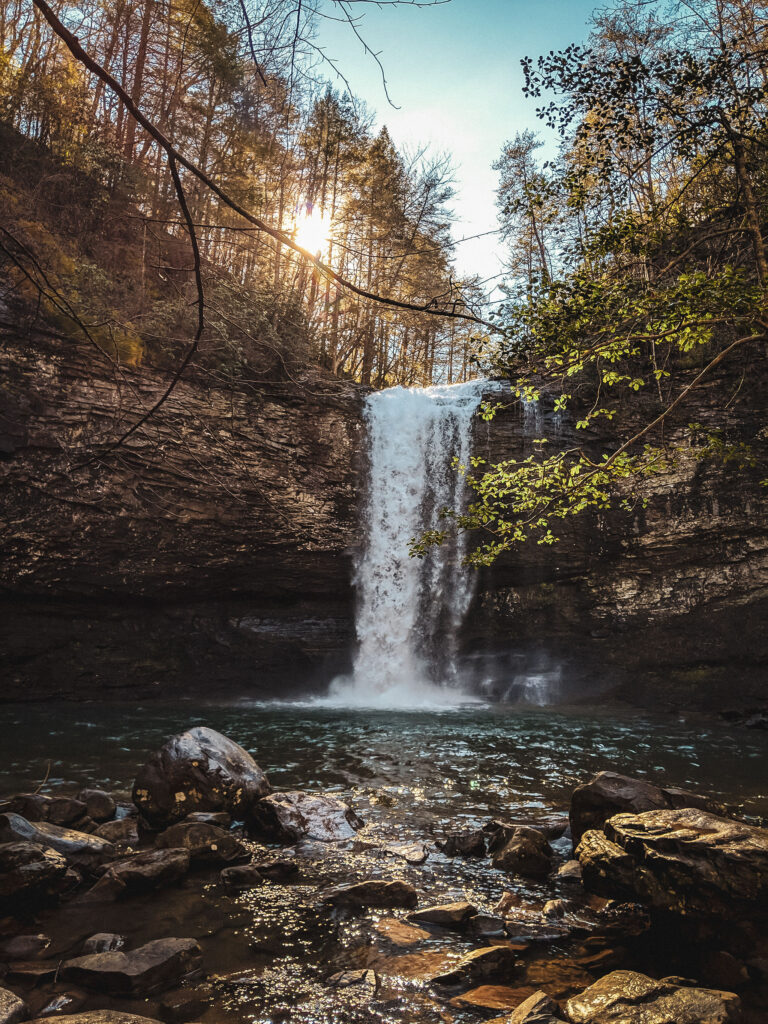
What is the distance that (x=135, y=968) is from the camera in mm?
2857

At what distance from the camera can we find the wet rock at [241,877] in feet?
13.3

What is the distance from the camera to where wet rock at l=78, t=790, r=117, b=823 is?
534 cm

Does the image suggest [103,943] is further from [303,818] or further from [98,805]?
[98,805]

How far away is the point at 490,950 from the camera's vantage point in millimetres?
3152

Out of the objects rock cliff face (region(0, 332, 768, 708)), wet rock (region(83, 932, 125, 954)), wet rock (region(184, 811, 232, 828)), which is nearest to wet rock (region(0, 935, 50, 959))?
wet rock (region(83, 932, 125, 954))

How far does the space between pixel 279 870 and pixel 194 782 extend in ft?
5.11

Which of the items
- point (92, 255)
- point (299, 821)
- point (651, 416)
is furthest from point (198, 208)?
point (299, 821)

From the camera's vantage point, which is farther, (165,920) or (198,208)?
(198,208)

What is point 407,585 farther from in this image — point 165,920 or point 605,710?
point 165,920

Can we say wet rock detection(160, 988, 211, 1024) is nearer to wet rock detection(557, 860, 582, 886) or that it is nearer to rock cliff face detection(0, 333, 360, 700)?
wet rock detection(557, 860, 582, 886)

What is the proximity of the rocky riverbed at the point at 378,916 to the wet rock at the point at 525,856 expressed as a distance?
0.05ft

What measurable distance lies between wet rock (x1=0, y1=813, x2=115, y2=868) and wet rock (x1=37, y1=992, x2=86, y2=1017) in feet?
5.03

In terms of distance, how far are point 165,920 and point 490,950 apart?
6.15 ft

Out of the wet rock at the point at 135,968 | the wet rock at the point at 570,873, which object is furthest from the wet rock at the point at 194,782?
the wet rock at the point at 570,873
